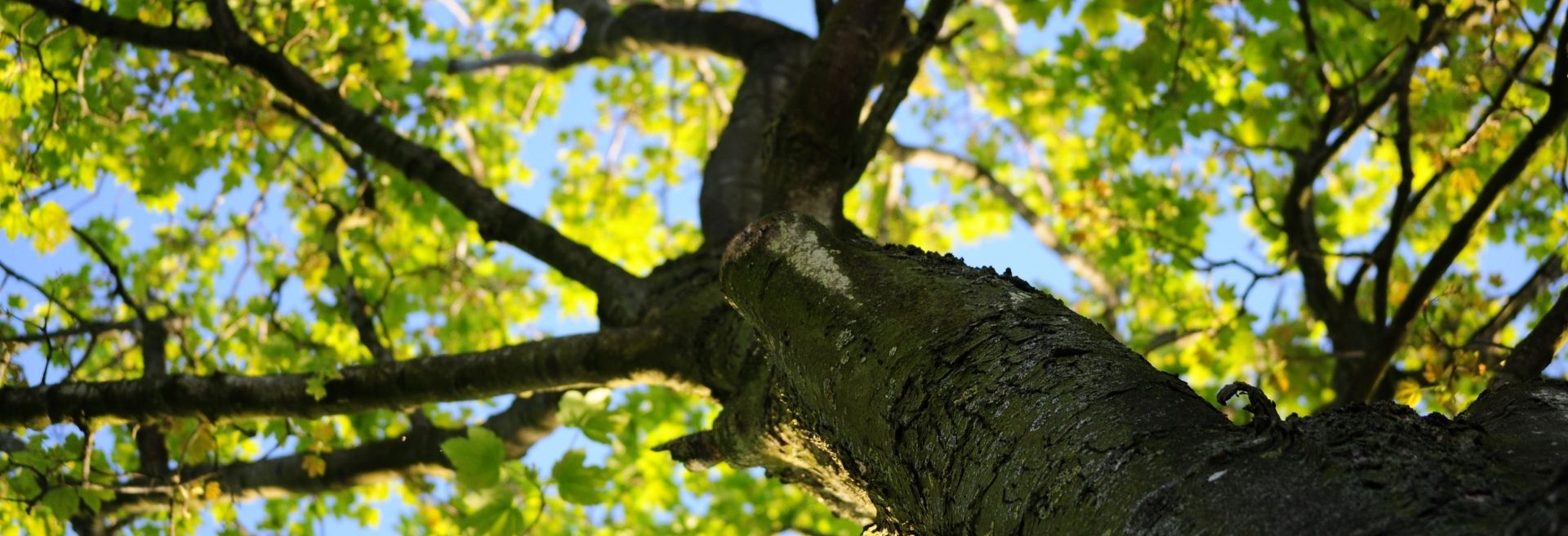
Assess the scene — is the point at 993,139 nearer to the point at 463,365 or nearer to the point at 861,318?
the point at 463,365

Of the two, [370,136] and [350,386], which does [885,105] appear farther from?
[370,136]

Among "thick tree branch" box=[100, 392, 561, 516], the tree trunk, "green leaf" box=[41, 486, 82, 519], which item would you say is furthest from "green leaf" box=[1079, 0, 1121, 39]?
"green leaf" box=[41, 486, 82, 519]

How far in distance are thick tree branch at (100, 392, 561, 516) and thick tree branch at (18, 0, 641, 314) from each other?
3.08ft

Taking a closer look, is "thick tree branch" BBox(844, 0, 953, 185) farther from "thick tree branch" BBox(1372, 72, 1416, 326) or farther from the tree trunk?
"thick tree branch" BBox(1372, 72, 1416, 326)

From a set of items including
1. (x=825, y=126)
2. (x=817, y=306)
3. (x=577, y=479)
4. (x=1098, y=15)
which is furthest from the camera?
(x=1098, y=15)

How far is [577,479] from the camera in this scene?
119 inches

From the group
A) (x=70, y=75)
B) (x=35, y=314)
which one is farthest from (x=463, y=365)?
(x=35, y=314)

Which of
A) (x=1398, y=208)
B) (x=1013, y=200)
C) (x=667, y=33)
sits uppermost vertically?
(x=1013, y=200)

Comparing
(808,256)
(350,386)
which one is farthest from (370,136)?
(808,256)

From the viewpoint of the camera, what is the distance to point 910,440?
4.66 feet

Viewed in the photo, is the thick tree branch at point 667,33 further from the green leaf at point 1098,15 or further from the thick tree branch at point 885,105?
the thick tree branch at point 885,105

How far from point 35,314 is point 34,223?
3314mm

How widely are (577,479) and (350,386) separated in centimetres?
66

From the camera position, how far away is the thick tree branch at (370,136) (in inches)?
129
